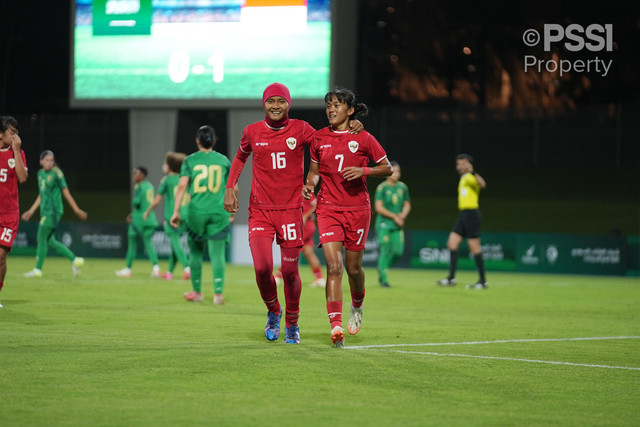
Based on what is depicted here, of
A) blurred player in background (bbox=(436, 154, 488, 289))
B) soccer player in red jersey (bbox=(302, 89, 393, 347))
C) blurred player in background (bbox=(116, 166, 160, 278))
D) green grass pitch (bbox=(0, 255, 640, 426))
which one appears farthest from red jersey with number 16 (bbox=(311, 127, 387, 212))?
blurred player in background (bbox=(116, 166, 160, 278))

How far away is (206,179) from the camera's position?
552 inches

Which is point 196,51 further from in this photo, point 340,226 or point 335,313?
point 335,313

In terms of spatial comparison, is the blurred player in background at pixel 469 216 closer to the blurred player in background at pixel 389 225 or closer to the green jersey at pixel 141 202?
the blurred player in background at pixel 389 225

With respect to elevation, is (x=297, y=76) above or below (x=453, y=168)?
above

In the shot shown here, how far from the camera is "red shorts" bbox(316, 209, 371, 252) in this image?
376 inches

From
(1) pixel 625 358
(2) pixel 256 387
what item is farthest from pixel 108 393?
(1) pixel 625 358

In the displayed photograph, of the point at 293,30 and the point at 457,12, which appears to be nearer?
the point at 293,30

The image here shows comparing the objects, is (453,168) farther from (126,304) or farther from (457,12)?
(126,304)

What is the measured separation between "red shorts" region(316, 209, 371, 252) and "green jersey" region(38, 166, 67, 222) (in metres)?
10.0

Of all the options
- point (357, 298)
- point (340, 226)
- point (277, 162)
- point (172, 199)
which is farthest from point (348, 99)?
point (172, 199)

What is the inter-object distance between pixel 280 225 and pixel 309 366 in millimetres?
1854

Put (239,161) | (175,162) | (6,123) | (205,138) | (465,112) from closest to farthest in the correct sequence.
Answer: (239,161) < (6,123) < (205,138) < (175,162) < (465,112)

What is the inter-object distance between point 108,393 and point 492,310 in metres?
8.80

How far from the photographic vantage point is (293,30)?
25547mm
